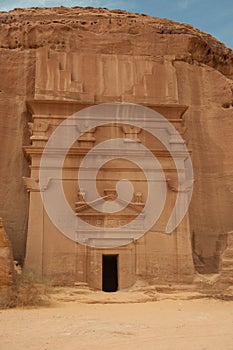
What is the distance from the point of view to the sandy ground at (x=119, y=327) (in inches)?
289

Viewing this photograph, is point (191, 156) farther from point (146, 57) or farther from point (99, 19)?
point (99, 19)

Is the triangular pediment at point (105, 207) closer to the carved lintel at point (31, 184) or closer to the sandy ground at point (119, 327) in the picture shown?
the carved lintel at point (31, 184)

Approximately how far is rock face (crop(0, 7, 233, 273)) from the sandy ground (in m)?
5.01

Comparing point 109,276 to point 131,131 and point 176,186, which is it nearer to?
point 176,186

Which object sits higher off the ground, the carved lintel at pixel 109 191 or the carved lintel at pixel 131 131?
the carved lintel at pixel 131 131

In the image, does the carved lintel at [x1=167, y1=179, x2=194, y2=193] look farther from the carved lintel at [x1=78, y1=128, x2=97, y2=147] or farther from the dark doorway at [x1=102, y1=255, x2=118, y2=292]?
the dark doorway at [x1=102, y1=255, x2=118, y2=292]

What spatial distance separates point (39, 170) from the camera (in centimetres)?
1631

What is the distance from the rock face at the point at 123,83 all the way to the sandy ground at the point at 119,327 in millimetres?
5006

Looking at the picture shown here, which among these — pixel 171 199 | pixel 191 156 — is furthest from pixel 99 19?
pixel 171 199

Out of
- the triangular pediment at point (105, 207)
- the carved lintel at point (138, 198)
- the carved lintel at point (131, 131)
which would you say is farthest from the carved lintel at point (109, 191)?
the carved lintel at point (131, 131)

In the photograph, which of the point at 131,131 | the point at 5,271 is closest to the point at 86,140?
the point at 131,131

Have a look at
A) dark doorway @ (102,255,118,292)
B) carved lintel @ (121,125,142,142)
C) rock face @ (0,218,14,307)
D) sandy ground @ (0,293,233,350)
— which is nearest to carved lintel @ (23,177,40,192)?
rock face @ (0,218,14,307)

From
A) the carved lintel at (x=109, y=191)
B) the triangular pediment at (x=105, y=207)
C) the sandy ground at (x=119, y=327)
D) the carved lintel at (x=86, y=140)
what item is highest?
the carved lintel at (x=86, y=140)

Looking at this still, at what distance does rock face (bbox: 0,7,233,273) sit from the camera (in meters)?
17.6
